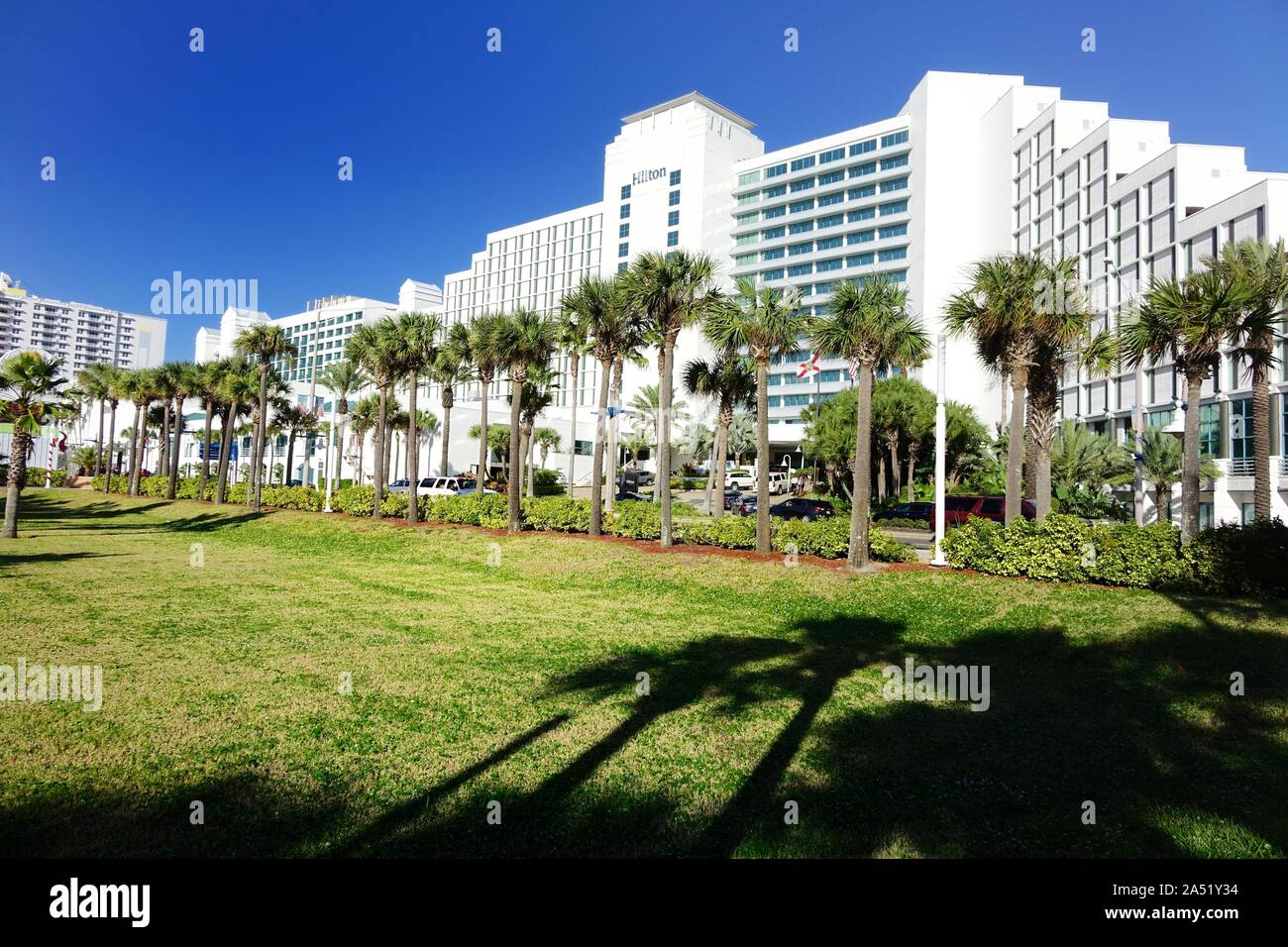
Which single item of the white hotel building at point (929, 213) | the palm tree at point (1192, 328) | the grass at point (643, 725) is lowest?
the grass at point (643, 725)

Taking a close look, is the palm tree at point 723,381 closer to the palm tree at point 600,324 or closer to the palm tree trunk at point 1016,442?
the palm tree at point 600,324

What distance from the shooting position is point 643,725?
739 centimetres

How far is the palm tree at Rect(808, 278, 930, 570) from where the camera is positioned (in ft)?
58.1

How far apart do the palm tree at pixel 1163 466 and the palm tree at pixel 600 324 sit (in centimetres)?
2641

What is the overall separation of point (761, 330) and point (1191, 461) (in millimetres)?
10822

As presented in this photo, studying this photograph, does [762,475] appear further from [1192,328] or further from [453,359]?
[453,359]

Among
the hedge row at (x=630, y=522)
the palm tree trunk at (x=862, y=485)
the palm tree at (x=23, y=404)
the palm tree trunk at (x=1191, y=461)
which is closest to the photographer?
A: the palm tree trunk at (x=1191, y=461)

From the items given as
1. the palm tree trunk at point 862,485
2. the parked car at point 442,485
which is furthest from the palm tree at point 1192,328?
the parked car at point 442,485

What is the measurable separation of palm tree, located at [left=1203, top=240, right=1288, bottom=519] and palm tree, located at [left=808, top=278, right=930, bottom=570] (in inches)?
260

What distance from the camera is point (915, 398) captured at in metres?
50.6

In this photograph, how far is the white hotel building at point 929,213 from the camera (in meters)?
45.0
